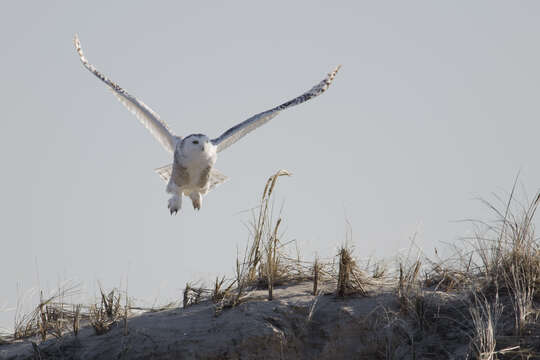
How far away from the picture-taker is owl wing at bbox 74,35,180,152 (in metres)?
9.80

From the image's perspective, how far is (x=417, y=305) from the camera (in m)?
4.62

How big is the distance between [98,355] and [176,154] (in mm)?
4980


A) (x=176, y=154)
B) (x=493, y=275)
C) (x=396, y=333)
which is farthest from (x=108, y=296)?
(x=176, y=154)

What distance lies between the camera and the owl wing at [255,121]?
9391 millimetres

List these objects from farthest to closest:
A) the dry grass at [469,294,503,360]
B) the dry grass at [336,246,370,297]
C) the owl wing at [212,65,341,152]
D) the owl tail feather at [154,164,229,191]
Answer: the owl tail feather at [154,164,229,191]
the owl wing at [212,65,341,152]
the dry grass at [336,246,370,297]
the dry grass at [469,294,503,360]

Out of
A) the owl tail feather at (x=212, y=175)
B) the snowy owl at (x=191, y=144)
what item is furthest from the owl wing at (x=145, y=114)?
the owl tail feather at (x=212, y=175)

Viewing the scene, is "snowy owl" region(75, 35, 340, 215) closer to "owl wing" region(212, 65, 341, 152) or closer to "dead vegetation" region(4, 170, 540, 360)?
"owl wing" region(212, 65, 341, 152)

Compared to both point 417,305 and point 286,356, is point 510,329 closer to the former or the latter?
point 417,305

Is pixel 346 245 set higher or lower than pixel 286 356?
higher

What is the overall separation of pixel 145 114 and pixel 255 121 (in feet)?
5.73

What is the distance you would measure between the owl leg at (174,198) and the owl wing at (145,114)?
77 cm

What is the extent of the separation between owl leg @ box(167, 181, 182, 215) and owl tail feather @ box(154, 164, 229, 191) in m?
0.88

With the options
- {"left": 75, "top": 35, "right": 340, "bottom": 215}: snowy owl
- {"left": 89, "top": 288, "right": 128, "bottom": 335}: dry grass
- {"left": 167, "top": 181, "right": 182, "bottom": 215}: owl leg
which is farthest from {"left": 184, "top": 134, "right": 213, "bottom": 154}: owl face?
{"left": 89, "top": 288, "right": 128, "bottom": 335}: dry grass

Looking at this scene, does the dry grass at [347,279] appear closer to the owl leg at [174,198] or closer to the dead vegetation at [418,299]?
the dead vegetation at [418,299]
